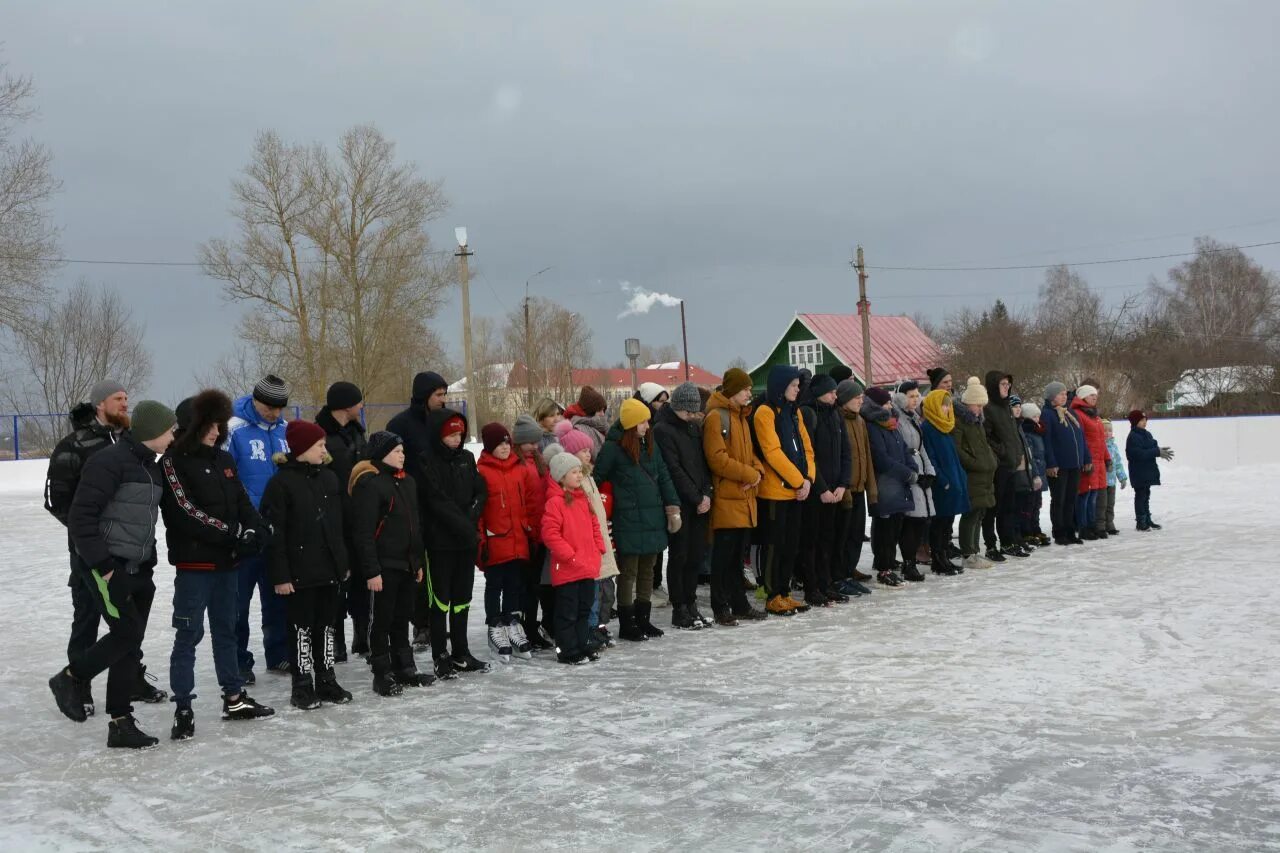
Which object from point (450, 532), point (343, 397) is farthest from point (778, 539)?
point (343, 397)

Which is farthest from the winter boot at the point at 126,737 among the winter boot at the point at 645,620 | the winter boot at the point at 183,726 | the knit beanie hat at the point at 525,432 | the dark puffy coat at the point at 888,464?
the dark puffy coat at the point at 888,464

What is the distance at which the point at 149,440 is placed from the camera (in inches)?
214

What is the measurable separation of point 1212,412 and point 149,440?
119 feet

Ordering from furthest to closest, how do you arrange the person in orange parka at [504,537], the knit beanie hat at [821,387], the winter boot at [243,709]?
the knit beanie hat at [821,387] < the person in orange parka at [504,537] < the winter boot at [243,709]

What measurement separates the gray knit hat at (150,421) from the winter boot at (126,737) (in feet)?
4.52

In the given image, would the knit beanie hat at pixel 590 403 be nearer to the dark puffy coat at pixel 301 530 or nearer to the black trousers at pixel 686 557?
the black trousers at pixel 686 557

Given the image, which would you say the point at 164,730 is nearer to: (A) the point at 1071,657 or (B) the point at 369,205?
(A) the point at 1071,657

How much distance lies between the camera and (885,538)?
1009 centimetres

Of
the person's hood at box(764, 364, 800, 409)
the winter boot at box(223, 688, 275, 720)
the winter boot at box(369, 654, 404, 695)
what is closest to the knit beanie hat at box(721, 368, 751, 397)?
the person's hood at box(764, 364, 800, 409)

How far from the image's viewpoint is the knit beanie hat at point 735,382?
333 inches

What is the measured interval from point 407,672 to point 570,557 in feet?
4.04

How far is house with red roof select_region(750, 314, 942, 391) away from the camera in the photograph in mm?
49625

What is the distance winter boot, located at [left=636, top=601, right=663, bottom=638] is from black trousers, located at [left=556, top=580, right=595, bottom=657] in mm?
791

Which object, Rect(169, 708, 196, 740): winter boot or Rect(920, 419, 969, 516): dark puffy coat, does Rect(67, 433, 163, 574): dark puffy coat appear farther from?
Rect(920, 419, 969, 516): dark puffy coat
